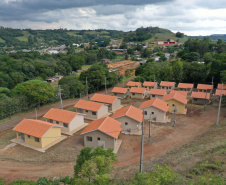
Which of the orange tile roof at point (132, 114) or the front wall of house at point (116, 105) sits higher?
the orange tile roof at point (132, 114)

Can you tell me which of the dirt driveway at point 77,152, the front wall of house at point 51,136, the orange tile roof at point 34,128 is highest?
the orange tile roof at point 34,128

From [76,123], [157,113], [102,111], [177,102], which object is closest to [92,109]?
[102,111]

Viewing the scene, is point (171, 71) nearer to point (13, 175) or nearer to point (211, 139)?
point (211, 139)

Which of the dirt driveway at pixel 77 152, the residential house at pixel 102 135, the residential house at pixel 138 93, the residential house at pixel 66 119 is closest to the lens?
the dirt driveway at pixel 77 152

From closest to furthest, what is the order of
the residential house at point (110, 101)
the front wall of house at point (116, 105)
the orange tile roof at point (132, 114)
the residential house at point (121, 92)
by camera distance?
the orange tile roof at point (132, 114), the residential house at point (110, 101), the front wall of house at point (116, 105), the residential house at point (121, 92)

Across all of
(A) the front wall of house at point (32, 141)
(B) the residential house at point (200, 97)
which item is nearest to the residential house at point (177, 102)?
(B) the residential house at point (200, 97)

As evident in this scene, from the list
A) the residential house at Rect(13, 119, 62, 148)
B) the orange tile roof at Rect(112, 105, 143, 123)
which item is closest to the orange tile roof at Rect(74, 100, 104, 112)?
the orange tile roof at Rect(112, 105, 143, 123)

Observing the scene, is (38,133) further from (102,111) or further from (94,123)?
(102,111)

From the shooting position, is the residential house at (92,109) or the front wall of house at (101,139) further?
the residential house at (92,109)

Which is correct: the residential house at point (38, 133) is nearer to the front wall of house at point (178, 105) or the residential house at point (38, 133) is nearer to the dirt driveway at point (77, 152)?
the dirt driveway at point (77, 152)
